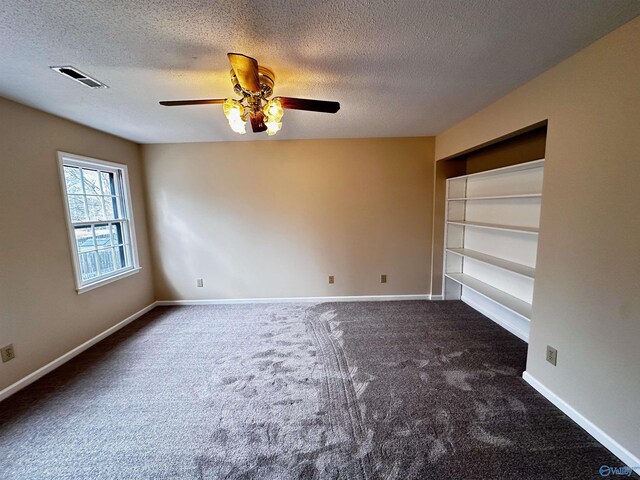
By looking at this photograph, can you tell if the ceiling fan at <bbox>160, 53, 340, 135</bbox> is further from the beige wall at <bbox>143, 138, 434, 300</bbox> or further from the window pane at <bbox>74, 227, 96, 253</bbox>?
the window pane at <bbox>74, 227, 96, 253</bbox>

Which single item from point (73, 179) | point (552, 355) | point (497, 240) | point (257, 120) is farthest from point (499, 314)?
point (73, 179)

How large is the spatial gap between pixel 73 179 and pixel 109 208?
0.55m

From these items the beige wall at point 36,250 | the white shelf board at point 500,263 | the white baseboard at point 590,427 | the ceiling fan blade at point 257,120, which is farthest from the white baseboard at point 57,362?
the white shelf board at point 500,263

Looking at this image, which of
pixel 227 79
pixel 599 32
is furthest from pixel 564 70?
pixel 227 79

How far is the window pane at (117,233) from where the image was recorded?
126 inches

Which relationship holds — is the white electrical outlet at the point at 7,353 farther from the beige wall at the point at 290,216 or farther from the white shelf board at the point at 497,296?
the white shelf board at the point at 497,296

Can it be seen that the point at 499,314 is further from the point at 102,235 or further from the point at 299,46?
the point at 102,235

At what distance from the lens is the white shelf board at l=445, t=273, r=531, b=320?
7.75ft

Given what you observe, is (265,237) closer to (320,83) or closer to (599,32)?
(320,83)

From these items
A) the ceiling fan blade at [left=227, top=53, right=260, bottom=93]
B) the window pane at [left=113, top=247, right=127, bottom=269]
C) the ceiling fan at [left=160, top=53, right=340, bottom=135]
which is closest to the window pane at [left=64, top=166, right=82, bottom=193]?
the window pane at [left=113, top=247, right=127, bottom=269]

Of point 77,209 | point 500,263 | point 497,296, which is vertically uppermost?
point 77,209

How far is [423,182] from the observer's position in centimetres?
363

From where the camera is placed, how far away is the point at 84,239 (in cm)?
277

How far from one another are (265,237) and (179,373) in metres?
1.99
